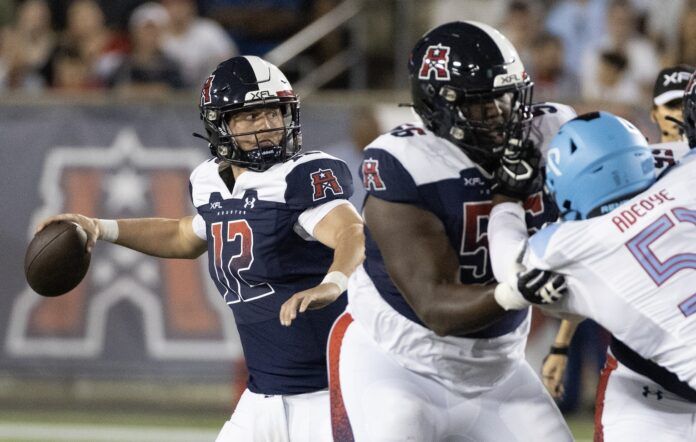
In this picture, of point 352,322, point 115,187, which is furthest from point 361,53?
point 352,322

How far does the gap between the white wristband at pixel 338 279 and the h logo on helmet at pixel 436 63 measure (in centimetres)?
62

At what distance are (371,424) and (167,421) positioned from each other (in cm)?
377

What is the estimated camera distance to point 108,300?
746 cm

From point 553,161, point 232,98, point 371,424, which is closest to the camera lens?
point 553,161

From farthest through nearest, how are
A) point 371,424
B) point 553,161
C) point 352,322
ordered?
1. point 352,322
2. point 371,424
3. point 553,161

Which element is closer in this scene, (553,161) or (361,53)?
(553,161)

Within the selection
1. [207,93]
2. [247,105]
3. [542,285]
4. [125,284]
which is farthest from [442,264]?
[125,284]

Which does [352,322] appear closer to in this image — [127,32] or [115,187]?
[115,187]

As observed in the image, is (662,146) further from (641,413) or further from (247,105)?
(247,105)

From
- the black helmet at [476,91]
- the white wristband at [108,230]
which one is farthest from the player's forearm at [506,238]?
the white wristband at [108,230]

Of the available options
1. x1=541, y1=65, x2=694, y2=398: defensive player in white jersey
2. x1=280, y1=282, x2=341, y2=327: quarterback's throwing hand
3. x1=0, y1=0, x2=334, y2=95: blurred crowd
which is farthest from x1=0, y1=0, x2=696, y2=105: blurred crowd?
x1=280, y1=282, x2=341, y2=327: quarterback's throwing hand

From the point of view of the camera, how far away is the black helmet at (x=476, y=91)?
11.5 feet

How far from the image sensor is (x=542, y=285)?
3008 millimetres

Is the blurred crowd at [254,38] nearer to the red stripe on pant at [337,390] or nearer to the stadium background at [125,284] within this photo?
the stadium background at [125,284]
